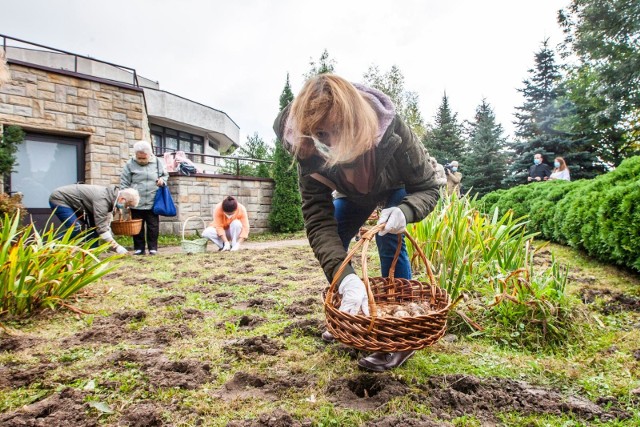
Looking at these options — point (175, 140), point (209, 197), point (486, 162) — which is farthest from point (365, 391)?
point (175, 140)

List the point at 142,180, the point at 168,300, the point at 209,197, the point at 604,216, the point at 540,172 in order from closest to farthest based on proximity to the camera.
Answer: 1. the point at 168,300
2. the point at 604,216
3. the point at 142,180
4. the point at 209,197
5. the point at 540,172

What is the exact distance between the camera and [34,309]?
2.21 m

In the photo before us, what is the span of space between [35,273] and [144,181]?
311 cm

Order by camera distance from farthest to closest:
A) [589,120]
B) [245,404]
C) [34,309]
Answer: [589,120]
[34,309]
[245,404]

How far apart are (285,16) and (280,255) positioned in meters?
7.32

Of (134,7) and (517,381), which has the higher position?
(134,7)

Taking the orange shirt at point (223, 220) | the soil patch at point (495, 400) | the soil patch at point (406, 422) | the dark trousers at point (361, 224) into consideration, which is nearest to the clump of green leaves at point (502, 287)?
the dark trousers at point (361, 224)

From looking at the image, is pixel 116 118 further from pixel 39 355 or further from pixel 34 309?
pixel 39 355

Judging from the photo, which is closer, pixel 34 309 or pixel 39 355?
pixel 39 355

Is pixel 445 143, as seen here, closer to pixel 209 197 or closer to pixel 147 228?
pixel 209 197

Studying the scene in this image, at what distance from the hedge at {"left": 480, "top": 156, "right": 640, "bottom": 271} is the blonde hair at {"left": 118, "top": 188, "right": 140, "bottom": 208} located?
5028 millimetres

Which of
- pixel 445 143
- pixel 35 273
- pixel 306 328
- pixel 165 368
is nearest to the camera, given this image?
pixel 165 368

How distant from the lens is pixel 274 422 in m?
1.14

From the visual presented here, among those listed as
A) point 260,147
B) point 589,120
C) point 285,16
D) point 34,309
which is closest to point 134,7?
point 285,16
